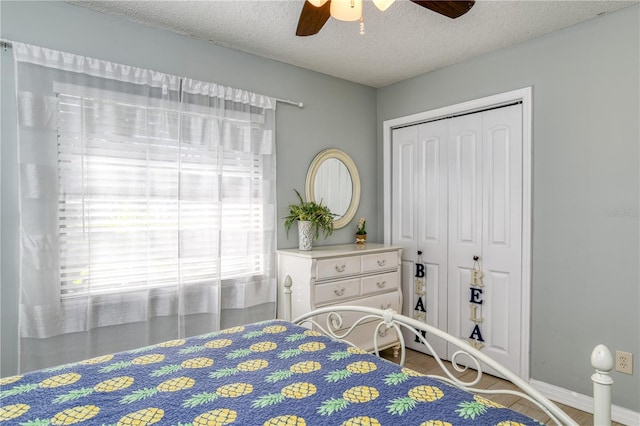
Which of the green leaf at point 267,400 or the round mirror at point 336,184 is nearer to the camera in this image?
the green leaf at point 267,400

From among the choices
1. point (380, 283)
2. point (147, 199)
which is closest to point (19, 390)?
point (147, 199)

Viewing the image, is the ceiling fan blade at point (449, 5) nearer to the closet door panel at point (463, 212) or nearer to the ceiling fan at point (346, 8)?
the ceiling fan at point (346, 8)

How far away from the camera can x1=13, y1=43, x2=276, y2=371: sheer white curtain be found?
2195 mm

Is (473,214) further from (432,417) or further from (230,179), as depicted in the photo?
(432,417)

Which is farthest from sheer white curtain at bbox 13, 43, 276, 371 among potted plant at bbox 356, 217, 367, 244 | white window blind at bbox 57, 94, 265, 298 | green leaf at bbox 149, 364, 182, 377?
green leaf at bbox 149, 364, 182, 377

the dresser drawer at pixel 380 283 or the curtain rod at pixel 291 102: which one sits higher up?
the curtain rod at pixel 291 102

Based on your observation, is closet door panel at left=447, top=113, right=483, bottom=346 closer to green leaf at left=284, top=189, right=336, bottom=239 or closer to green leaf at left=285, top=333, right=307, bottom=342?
green leaf at left=284, top=189, right=336, bottom=239

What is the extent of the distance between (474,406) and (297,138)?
2601 millimetres

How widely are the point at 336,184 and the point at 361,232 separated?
0.52 m

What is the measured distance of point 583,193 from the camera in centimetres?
261

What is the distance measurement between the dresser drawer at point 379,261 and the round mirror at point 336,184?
55 centimetres

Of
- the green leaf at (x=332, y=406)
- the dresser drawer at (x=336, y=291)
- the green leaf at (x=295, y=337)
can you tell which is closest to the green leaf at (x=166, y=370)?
the green leaf at (x=295, y=337)

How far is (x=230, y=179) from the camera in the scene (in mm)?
2918

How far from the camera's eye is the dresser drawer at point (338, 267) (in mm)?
2937
